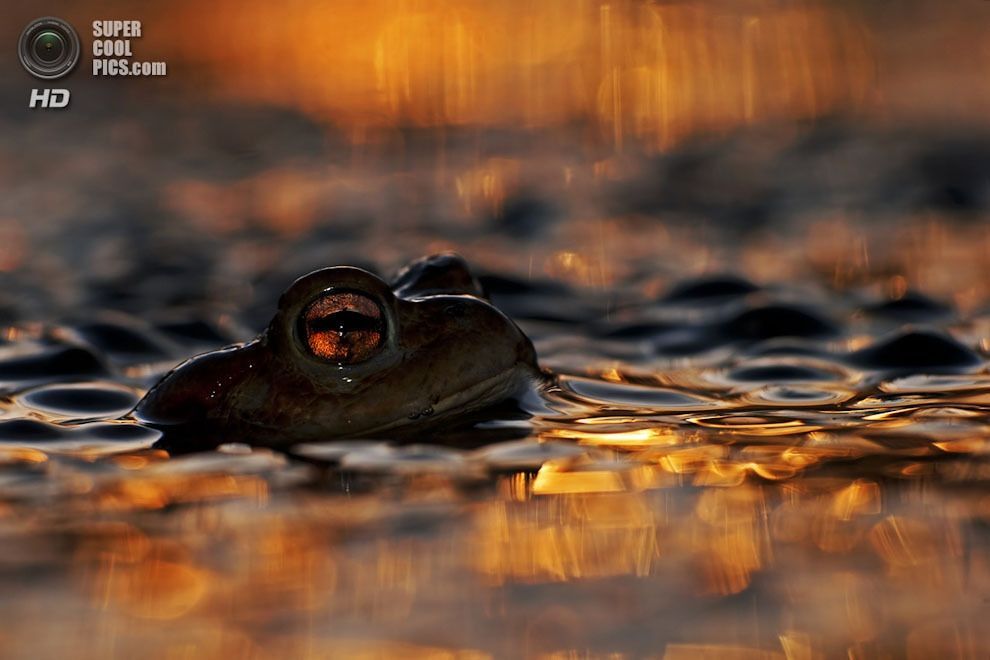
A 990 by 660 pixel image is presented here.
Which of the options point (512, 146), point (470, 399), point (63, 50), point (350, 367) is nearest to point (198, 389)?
point (350, 367)

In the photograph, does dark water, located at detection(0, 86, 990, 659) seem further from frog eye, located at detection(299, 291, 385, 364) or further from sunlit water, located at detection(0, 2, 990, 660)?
frog eye, located at detection(299, 291, 385, 364)

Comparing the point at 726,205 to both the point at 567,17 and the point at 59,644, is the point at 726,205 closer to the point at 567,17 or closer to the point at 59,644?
the point at 567,17

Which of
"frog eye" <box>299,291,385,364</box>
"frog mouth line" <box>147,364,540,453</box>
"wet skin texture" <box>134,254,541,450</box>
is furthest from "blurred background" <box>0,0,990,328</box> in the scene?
"frog eye" <box>299,291,385,364</box>

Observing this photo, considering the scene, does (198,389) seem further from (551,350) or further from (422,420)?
(551,350)

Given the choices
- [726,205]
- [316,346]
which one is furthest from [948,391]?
[726,205]

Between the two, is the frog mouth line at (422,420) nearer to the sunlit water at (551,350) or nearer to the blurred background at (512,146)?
the sunlit water at (551,350)

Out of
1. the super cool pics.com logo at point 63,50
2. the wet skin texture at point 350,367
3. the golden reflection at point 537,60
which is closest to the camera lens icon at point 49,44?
the super cool pics.com logo at point 63,50
